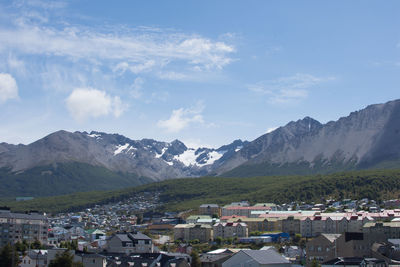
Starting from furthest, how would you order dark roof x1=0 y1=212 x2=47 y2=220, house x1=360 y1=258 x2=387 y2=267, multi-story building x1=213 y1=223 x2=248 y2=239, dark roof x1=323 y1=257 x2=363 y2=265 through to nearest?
multi-story building x1=213 y1=223 x2=248 y2=239 → dark roof x1=0 y1=212 x2=47 y2=220 → dark roof x1=323 y1=257 x2=363 y2=265 → house x1=360 y1=258 x2=387 y2=267

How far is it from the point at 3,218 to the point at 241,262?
61847 mm

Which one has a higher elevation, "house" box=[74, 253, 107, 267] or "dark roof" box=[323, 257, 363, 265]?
"dark roof" box=[323, 257, 363, 265]

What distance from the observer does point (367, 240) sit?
96125mm

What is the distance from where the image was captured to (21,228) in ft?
415

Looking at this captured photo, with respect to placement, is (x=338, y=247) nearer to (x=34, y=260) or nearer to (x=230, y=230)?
(x=230, y=230)

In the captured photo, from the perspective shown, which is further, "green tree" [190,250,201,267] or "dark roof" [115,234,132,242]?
"dark roof" [115,234,132,242]

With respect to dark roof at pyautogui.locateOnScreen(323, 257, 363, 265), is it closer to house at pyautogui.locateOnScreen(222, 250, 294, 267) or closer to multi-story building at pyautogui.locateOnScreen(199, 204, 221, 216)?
house at pyautogui.locateOnScreen(222, 250, 294, 267)

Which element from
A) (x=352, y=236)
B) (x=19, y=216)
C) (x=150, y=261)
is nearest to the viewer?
(x=150, y=261)

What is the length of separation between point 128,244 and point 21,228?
94.3 ft

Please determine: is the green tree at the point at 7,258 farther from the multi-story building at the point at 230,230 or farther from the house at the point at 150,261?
the multi-story building at the point at 230,230

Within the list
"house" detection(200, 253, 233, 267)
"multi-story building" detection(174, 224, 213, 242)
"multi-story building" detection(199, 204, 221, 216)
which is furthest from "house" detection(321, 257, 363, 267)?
"multi-story building" detection(199, 204, 221, 216)

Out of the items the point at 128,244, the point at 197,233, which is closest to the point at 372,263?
the point at 128,244

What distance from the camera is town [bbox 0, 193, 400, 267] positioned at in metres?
88.0

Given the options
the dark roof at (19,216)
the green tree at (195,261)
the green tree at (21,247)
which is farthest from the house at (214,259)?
the dark roof at (19,216)
